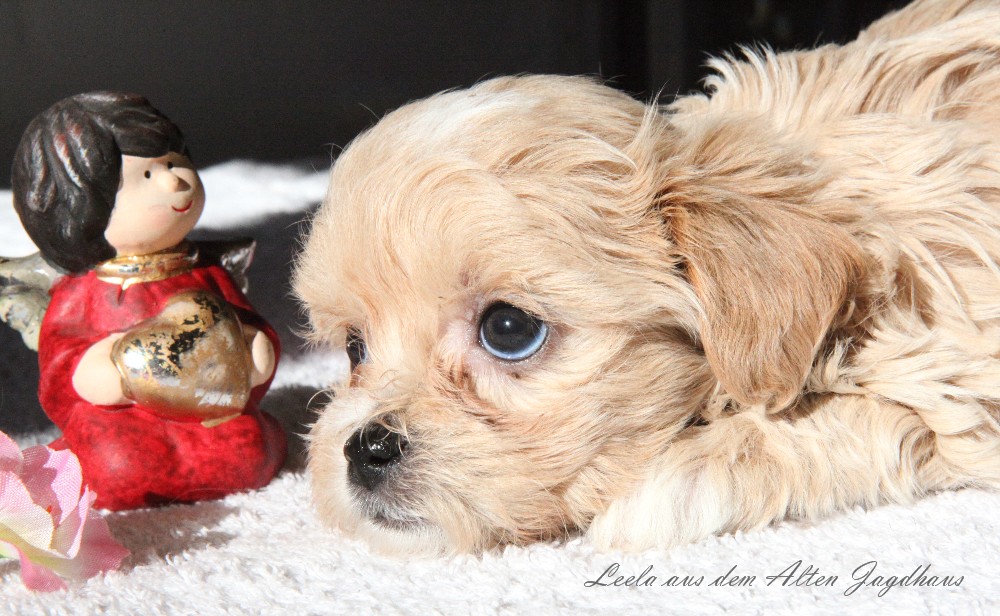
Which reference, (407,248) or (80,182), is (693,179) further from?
(80,182)

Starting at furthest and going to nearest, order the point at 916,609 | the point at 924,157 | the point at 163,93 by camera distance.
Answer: the point at 163,93 < the point at 924,157 < the point at 916,609

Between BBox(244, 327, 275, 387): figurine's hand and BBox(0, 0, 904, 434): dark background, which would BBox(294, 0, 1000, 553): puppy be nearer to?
BBox(244, 327, 275, 387): figurine's hand

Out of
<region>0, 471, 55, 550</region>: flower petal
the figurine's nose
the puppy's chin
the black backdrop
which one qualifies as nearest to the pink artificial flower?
<region>0, 471, 55, 550</region>: flower petal

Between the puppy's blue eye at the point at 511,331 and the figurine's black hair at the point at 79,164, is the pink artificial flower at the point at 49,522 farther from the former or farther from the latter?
the puppy's blue eye at the point at 511,331

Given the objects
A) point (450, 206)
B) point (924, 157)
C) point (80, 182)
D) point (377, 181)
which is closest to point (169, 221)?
point (80, 182)

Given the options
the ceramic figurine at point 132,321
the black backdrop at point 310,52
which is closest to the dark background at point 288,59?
the black backdrop at point 310,52

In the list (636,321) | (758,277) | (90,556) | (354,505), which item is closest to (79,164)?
(90,556)

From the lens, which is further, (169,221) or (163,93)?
(163,93)

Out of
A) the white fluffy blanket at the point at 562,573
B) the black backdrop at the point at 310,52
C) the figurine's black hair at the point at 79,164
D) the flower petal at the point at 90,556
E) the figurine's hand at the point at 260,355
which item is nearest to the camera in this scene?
the white fluffy blanket at the point at 562,573
